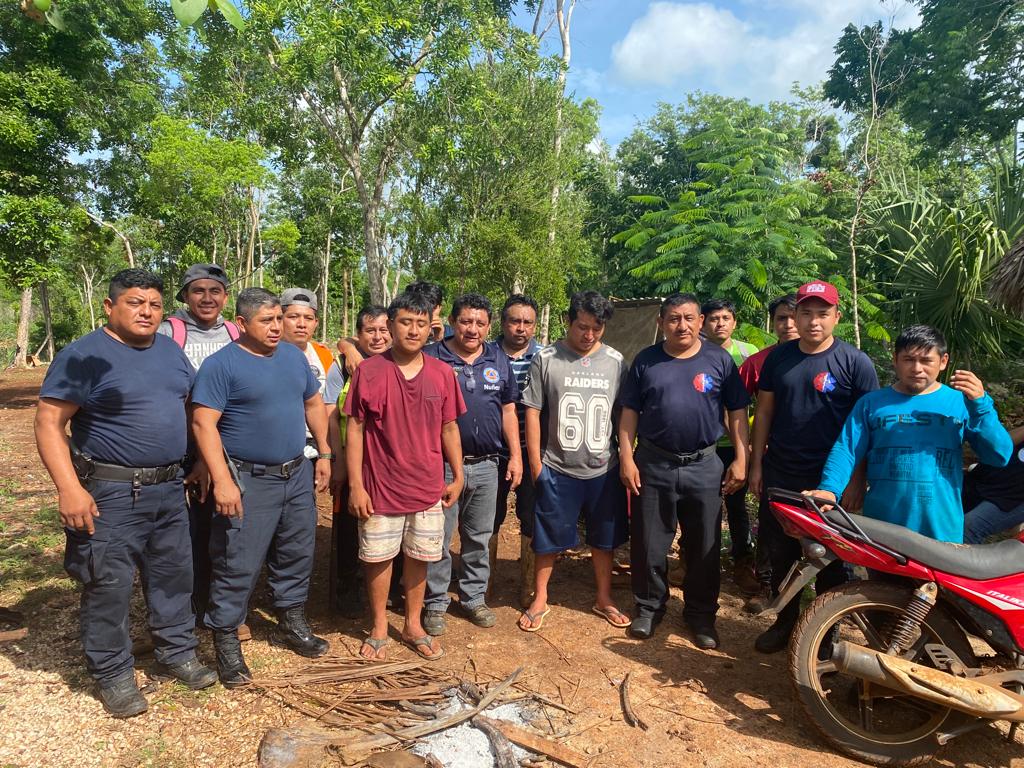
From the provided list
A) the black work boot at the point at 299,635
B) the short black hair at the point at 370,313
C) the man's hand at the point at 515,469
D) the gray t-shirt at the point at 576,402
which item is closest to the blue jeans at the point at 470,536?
the man's hand at the point at 515,469

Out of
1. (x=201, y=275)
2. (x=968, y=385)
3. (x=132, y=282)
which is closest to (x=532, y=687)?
(x=968, y=385)

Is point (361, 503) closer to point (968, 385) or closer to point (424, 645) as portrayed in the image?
point (424, 645)

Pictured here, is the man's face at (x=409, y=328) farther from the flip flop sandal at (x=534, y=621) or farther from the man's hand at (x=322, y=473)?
the flip flop sandal at (x=534, y=621)

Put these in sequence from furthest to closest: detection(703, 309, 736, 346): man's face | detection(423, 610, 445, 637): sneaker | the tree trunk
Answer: the tree trunk, detection(703, 309, 736, 346): man's face, detection(423, 610, 445, 637): sneaker

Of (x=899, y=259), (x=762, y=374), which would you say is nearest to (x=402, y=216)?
(x=899, y=259)

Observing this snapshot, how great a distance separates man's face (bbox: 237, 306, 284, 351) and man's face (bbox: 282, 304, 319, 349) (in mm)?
629

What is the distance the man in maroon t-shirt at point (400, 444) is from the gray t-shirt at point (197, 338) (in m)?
1.02

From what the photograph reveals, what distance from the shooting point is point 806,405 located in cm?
341

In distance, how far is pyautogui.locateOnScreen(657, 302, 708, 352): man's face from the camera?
353 cm

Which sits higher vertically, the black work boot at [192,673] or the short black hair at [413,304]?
the short black hair at [413,304]

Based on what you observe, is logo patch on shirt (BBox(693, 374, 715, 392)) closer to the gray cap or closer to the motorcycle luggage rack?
the motorcycle luggage rack

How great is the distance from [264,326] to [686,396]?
2310mm

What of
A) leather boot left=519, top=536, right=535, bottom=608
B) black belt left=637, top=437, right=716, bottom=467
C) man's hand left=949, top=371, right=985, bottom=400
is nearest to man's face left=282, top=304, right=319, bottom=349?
leather boot left=519, top=536, right=535, bottom=608

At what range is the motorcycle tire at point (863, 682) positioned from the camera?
8.82 ft
